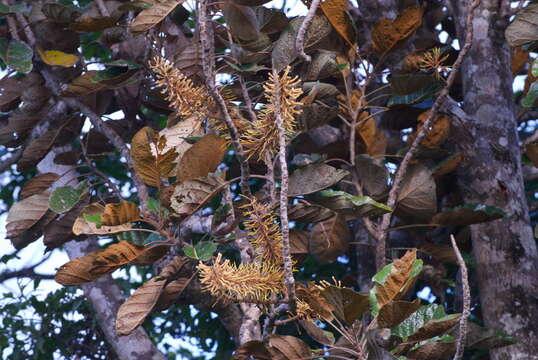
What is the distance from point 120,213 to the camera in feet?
6.21

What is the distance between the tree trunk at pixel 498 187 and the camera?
8.03 feet

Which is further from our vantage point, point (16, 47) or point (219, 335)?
point (219, 335)

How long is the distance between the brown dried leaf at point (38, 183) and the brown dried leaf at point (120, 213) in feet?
2.55

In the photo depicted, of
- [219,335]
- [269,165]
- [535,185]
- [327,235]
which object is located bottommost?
[219,335]

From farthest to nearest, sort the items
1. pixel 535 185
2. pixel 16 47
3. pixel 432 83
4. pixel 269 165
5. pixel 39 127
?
pixel 535 185
pixel 39 127
pixel 16 47
pixel 432 83
pixel 269 165

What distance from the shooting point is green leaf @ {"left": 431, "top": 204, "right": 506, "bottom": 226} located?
7.43 feet

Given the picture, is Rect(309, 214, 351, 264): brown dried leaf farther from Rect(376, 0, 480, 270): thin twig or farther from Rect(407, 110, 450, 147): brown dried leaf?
Rect(407, 110, 450, 147): brown dried leaf

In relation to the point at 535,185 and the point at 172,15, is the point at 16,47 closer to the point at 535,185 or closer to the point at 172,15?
the point at 172,15

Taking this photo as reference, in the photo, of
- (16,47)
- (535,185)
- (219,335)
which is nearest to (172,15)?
(16,47)

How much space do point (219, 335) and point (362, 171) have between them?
150cm

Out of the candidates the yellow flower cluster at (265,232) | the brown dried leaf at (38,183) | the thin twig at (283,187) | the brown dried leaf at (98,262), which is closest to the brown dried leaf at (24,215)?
the brown dried leaf at (38,183)

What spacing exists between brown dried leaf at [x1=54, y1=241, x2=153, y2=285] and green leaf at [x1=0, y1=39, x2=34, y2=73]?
2.53 ft

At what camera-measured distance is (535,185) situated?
11.7ft

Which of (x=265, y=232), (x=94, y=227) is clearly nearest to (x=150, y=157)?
(x=94, y=227)
